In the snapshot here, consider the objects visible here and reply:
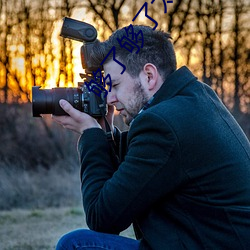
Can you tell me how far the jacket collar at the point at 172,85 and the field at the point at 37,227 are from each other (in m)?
2.95

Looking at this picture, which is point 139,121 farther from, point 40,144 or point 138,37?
point 40,144

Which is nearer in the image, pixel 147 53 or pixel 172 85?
pixel 172 85

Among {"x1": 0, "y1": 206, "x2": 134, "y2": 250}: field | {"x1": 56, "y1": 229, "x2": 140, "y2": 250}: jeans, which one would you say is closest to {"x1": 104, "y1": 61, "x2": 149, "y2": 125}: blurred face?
{"x1": 56, "y1": 229, "x2": 140, "y2": 250}: jeans

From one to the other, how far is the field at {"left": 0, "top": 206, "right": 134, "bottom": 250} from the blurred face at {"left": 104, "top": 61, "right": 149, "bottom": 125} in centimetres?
275

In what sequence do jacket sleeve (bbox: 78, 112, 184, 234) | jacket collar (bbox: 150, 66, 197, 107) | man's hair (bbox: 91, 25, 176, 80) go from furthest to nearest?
man's hair (bbox: 91, 25, 176, 80)
jacket collar (bbox: 150, 66, 197, 107)
jacket sleeve (bbox: 78, 112, 184, 234)

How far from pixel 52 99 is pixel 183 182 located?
816 millimetres

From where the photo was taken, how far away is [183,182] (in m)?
1.97

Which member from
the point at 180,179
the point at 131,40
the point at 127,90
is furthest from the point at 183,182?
the point at 131,40

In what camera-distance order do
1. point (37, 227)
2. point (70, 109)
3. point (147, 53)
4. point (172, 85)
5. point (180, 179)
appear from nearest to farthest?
point (180, 179) < point (172, 85) < point (147, 53) < point (70, 109) < point (37, 227)

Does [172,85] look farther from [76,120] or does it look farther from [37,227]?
[37,227]

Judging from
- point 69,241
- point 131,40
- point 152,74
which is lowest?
point 69,241

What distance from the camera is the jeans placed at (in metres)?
2.20

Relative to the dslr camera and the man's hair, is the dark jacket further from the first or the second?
the dslr camera

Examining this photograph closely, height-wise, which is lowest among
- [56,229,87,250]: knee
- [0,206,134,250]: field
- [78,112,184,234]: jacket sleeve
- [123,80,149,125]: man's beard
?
[0,206,134,250]: field
